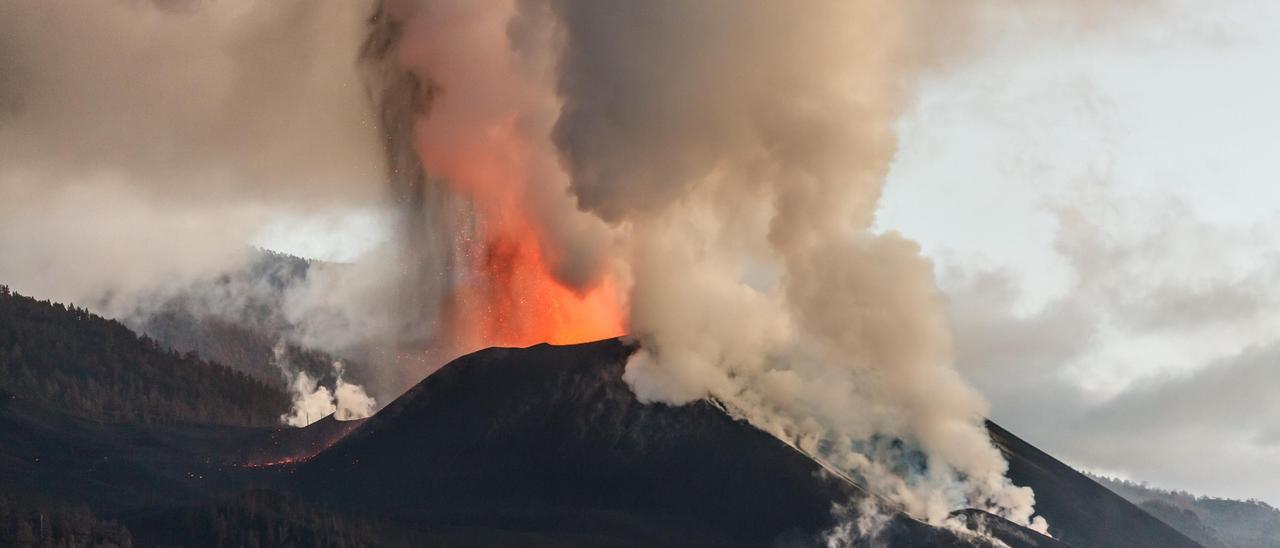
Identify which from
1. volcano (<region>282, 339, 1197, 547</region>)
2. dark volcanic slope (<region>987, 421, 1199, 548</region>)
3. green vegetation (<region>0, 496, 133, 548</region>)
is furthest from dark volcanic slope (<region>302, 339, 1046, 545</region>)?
dark volcanic slope (<region>987, 421, 1199, 548</region>)

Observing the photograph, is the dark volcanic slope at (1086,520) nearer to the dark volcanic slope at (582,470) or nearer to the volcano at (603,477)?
the volcano at (603,477)

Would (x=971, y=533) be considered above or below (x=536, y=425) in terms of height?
below

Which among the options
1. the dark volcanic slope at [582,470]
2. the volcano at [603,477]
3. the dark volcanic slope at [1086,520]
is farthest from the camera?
the dark volcanic slope at [1086,520]

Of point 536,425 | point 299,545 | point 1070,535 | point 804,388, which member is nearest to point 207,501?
point 299,545

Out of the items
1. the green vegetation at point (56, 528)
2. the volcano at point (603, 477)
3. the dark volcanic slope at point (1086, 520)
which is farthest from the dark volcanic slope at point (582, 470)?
the dark volcanic slope at point (1086, 520)

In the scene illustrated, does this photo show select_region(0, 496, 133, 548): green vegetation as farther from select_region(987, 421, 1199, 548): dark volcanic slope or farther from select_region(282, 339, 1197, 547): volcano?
select_region(987, 421, 1199, 548): dark volcanic slope

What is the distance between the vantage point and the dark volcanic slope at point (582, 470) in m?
172

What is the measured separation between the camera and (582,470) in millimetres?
184625

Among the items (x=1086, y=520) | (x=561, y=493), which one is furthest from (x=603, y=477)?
(x=1086, y=520)

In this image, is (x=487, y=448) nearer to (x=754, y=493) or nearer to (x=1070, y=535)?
(x=754, y=493)

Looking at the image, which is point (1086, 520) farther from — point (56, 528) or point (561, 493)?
point (56, 528)

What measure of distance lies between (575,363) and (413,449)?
1992 centimetres

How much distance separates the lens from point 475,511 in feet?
588

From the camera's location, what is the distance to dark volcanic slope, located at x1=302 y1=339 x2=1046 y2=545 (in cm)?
17225
